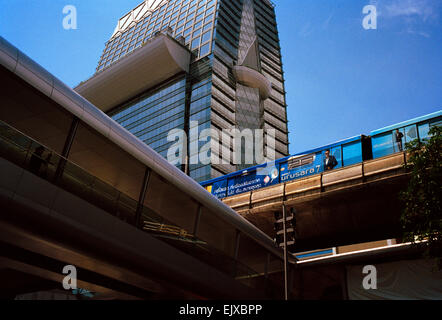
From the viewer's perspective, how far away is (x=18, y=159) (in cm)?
989

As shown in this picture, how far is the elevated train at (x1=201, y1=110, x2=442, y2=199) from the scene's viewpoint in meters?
21.1

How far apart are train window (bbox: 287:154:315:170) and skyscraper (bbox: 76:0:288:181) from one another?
4611cm

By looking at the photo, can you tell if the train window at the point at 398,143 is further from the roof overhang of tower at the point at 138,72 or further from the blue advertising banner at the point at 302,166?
the roof overhang of tower at the point at 138,72

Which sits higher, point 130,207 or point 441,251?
point 130,207

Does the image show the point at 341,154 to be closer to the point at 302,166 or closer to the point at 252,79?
the point at 302,166

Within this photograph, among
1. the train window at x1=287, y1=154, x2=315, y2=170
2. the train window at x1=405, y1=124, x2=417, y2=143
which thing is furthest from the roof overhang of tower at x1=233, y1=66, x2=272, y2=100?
the train window at x1=405, y1=124, x2=417, y2=143

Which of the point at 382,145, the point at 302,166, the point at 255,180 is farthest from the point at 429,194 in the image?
the point at 255,180

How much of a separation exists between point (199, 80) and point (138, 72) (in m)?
18.2

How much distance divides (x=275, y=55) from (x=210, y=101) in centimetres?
4103

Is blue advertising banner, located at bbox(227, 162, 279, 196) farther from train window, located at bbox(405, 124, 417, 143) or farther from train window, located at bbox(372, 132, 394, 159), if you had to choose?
train window, located at bbox(405, 124, 417, 143)

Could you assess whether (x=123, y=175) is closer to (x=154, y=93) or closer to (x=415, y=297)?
(x=415, y=297)

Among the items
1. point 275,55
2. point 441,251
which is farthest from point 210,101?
point 441,251

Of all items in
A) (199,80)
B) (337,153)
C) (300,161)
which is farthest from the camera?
(199,80)

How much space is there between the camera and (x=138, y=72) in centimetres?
9500
